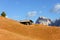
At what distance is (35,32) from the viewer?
48562 mm

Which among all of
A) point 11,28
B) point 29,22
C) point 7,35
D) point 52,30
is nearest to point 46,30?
point 52,30

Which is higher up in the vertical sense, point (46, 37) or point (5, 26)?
point (5, 26)

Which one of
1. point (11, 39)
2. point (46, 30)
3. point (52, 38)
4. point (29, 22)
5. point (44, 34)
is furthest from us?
point (29, 22)

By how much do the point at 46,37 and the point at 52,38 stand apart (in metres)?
1.67

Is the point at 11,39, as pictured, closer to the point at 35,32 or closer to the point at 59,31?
the point at 35,32

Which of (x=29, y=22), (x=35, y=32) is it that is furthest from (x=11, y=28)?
(x=29, y=22)

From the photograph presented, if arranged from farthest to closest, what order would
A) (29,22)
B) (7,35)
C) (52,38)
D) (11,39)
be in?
(29,22)
(52,38)
(7,35)
(11,39)

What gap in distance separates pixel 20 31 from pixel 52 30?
936 cm

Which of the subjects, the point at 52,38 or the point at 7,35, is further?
the point at 52,38

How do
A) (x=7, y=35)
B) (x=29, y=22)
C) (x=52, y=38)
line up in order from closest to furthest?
(x=7, y=35), (x=52, y=38), (x=29, y=22)

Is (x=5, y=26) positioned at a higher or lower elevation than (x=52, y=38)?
higher

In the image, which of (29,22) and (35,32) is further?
(29,22)

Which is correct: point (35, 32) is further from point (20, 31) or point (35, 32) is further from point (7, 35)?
point (7, 35)

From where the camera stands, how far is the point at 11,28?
166 feet
